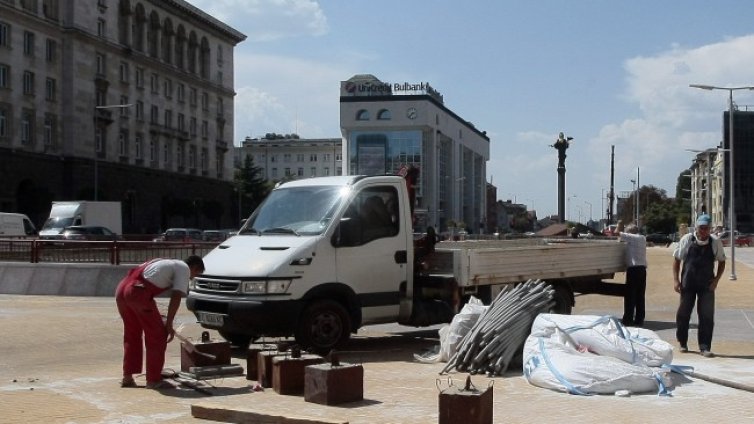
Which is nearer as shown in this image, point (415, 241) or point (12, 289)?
point (415, 241)

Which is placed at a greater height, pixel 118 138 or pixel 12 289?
pixel 118 138

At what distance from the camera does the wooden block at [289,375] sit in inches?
371

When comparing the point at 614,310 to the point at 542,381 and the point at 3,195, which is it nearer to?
the point at 542,381

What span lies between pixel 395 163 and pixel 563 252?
123m

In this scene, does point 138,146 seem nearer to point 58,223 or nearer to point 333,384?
point 58,223

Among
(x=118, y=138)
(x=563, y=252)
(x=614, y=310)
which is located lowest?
(x=614, y=310)

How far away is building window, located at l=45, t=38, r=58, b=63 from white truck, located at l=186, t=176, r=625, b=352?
193 ft

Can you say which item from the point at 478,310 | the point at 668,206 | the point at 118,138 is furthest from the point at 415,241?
the point at 668,206

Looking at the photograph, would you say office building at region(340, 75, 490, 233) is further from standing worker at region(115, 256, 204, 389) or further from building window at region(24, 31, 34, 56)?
standing worker at region(115, 256, 204, 389)

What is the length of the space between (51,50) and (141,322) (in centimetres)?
6306

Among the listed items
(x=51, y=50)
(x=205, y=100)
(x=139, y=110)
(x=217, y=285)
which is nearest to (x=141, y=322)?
(x=217, y=285)

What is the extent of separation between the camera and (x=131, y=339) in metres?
9.95

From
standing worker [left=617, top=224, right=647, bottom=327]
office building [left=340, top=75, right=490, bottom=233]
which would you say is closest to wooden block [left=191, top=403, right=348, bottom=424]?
standing worker [left=617, top=224, right=647, bottom=327]

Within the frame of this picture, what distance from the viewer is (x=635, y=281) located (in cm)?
1630
